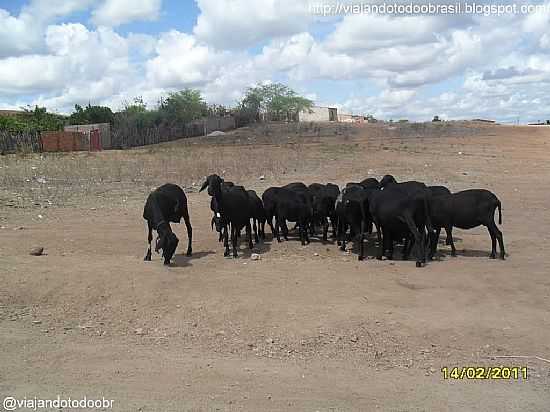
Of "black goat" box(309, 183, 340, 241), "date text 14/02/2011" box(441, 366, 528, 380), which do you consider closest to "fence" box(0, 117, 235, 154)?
"black goat" box(309, 183, 340, 241)

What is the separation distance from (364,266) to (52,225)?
26.0 ft

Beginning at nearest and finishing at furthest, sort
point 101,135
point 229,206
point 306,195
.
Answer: point 229,206 < point 306,195 < point 101,135

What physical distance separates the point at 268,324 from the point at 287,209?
5551mm

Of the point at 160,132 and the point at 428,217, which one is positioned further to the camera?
the point at 160,132

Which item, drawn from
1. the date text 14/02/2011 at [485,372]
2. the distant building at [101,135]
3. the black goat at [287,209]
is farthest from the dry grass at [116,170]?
the date text 14/02/2011 at [485,372]

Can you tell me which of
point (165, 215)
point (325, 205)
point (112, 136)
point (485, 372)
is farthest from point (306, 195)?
point (112, 136)

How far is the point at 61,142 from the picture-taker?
142 feet

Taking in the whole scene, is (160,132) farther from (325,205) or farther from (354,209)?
(354,209)

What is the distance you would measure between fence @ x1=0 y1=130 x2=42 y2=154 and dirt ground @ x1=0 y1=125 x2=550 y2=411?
30019 mm

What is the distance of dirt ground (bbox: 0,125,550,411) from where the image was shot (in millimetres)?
5652

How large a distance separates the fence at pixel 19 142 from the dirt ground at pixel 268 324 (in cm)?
3002

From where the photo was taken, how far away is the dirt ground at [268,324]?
5652 mm

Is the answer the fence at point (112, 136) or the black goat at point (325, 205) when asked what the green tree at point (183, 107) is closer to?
the fence at point (112, 136)

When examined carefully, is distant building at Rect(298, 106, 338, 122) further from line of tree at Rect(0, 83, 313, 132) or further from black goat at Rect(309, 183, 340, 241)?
black goat at Rect(309, 183, 340, 241)
